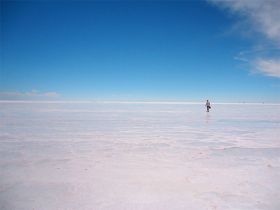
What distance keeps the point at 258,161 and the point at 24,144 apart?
5.59 meters

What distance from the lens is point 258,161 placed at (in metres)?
5.19

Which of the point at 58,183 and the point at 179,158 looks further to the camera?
the point at 179,158

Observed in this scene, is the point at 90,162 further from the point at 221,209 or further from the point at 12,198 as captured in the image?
the point at 221,209

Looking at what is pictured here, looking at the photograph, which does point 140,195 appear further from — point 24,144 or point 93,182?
point 24,144

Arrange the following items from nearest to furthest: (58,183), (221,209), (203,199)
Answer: (221,209)
(203,199)
(58,183)

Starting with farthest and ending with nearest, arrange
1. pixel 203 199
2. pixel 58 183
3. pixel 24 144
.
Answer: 1. pixel 24 144
2. pixel 58 183
3. pixel 203 199

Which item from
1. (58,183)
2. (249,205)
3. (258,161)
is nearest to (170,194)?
(249,205)

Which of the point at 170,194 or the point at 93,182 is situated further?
the point at 93,182

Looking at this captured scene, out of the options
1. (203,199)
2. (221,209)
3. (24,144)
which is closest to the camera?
(221,209)

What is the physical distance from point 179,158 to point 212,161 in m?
0.66

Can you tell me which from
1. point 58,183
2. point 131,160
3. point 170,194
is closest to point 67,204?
point 58,183

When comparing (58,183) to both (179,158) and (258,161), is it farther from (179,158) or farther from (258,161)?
(258,161)

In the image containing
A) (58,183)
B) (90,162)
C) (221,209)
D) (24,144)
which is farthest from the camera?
(24,144)

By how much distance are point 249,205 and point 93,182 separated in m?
2.21
